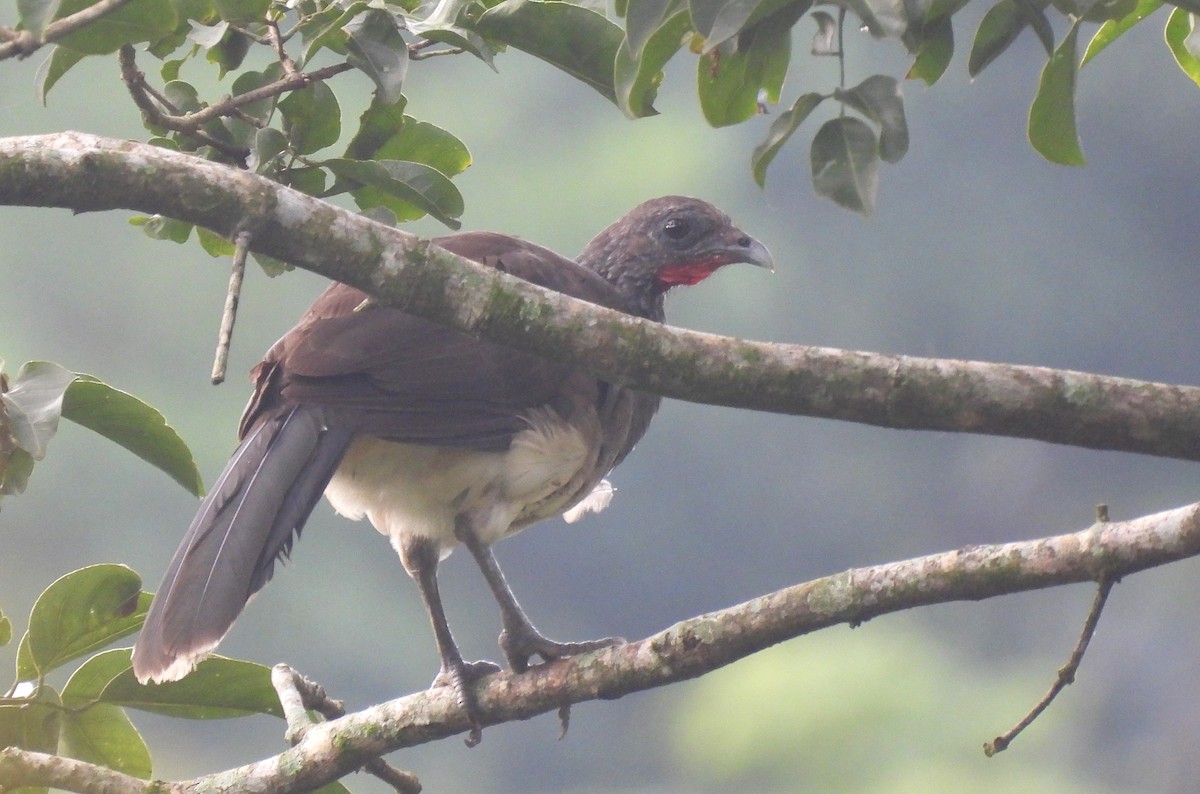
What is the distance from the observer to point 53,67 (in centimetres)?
231

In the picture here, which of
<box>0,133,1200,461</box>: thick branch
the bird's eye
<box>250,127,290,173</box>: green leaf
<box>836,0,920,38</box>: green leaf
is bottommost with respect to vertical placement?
<box>0,133,1200,461</box>: thick branch

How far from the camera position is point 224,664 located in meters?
2.74

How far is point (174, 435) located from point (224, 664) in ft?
1.64

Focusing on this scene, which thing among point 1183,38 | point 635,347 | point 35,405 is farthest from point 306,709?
point 1183,38

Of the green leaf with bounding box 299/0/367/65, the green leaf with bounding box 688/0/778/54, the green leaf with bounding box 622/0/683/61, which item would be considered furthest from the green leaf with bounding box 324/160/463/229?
the green leaf with bounding box 688/0/778/54

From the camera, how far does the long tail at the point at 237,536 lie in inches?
102

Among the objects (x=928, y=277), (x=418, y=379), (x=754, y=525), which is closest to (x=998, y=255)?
(x=928, y=277)

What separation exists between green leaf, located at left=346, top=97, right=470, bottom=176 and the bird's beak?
1274 millimetres

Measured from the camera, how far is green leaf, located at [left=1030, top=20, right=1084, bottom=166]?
7.00 feet

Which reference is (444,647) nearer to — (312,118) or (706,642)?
(706,642)

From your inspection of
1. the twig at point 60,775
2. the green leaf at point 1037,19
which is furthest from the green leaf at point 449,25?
the twig at point 60,775

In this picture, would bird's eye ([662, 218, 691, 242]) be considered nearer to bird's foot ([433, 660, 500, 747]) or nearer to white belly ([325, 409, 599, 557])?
white belly ([325, 409, 599, 557])

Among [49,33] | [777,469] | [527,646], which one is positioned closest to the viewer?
[49,33]

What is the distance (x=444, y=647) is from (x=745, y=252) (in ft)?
5.02
